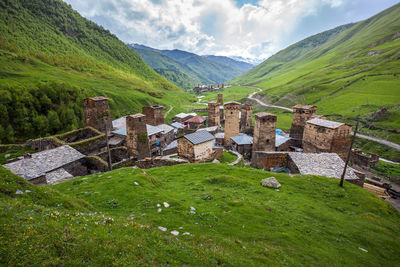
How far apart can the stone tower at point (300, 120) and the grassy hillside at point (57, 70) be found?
64029 millimetres

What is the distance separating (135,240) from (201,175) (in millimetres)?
15364

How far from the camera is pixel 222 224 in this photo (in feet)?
40.0

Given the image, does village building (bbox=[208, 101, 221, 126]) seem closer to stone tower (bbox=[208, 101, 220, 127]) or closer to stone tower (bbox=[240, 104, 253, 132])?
stone tower (bbox=[208, 101, 220, 127])

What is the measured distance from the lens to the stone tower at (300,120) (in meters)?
48.5

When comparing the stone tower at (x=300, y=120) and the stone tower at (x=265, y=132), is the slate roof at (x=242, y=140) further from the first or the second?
the stone tower at (x=300, y=120)

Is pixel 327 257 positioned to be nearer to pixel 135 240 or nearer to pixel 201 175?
pixel 135 240

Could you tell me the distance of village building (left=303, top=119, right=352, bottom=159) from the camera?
38.2 metres

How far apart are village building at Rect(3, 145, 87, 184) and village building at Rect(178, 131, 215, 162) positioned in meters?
16.2

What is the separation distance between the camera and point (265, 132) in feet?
132

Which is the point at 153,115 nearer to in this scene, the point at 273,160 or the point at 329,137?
the point at 273,160

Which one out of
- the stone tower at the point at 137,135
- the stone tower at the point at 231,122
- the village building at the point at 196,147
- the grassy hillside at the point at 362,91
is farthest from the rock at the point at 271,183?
the grassy hillside at the point at 362,91

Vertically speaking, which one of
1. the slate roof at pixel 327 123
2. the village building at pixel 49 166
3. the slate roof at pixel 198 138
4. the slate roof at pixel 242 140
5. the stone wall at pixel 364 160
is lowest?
the stone wall at pixel 364 160

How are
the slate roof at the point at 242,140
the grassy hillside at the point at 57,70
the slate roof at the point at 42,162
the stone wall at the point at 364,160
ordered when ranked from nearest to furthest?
the slate roof at the point at 42,162, the slate roof at the point at 242,140, the grassy hillside at the point at 57,70, the stone wall at the point at 364,160

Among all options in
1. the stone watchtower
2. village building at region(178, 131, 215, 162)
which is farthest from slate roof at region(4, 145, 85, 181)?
village building at region(178, 131, 215, 162)
